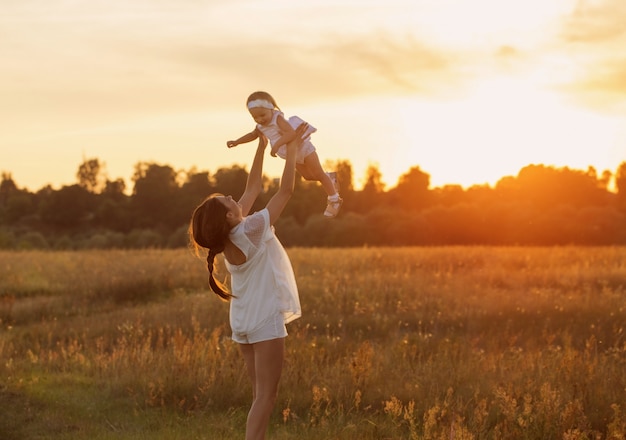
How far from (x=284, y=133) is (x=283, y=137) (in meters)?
0.05

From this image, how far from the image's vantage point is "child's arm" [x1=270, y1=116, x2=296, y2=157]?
5473 millimetres

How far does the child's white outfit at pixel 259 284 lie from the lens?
18.5ft

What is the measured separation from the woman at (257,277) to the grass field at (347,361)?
1327 millimetres

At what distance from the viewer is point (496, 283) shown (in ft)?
67.1

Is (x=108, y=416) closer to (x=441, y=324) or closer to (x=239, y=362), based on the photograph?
(x=239, y=362)

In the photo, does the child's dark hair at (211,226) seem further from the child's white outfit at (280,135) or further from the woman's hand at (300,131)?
the woman's hand at (300,131)

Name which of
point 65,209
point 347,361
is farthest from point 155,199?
point 347,361

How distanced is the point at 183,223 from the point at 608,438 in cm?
5701

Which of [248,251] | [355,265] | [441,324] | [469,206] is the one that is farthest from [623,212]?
[248,251]

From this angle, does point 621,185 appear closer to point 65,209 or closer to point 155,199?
point 155,199

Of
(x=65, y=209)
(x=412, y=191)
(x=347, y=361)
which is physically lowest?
(x=347, y=361)

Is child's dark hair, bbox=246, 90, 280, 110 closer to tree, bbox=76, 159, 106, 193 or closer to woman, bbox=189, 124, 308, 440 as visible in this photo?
woman, bbox=189, 124, 308, 440

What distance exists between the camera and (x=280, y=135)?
561 cm

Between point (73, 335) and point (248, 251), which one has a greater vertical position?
point (248, 251)
